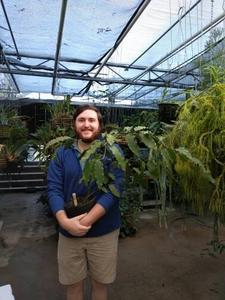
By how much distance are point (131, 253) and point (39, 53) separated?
12.4ft

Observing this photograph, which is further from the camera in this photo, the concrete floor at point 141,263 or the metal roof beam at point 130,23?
the metal roof beam at point 130,23

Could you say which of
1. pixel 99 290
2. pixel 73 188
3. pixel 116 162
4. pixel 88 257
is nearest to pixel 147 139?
pixel 116 162

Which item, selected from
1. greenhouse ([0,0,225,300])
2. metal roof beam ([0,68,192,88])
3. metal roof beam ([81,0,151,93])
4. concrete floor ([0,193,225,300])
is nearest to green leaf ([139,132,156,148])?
greenhouse ([0,0,225,300])

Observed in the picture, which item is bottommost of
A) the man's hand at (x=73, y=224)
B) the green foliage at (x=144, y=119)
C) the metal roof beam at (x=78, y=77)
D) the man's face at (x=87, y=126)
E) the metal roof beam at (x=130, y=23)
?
the man's hand at (x=73, y=224)

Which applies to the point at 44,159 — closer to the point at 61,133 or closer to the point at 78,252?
the point at 61,133

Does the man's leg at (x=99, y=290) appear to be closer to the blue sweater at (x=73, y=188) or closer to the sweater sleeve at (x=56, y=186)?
the blue sweater at (x=73, y=188)

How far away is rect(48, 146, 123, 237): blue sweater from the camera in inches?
58.0

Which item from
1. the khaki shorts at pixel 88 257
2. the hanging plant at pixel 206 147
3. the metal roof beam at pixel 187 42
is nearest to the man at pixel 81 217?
the khaki shorts at pixel 88 257

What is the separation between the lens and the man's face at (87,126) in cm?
152

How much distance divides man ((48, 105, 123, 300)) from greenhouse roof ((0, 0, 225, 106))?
0.79 meters

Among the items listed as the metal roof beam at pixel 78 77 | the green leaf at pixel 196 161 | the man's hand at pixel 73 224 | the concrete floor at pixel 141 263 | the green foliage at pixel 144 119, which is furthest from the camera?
the metal roof beam at pixel 78 77

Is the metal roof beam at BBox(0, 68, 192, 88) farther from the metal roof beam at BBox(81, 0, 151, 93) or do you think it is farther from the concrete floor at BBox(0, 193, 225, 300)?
the concrete floor at BBox(0, 193, 225, 300)

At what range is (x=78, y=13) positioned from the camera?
11.9 feet

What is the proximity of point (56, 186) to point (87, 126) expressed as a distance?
336mm
